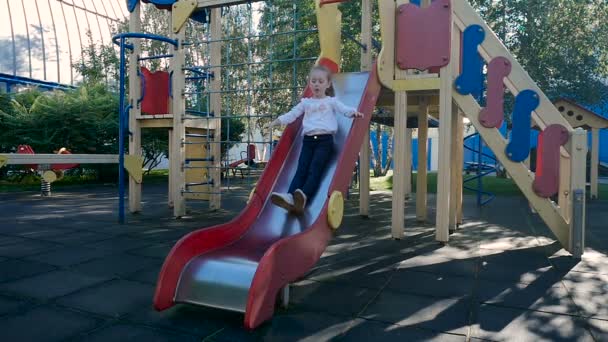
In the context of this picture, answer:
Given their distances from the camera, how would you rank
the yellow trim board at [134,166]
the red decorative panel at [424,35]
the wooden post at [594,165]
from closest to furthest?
1. the red decorative panel at [424,35]
2. the yellow trim board at [134,166]
3. the wooden post at [594,165]

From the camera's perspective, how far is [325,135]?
419cm

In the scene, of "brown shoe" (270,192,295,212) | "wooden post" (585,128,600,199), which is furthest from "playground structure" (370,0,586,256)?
"wooden post" (585,128,600,199)

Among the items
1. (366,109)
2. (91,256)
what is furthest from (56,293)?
(366,109)

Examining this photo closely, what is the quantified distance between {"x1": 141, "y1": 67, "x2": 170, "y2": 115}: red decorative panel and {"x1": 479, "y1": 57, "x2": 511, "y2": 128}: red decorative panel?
15.7 ft

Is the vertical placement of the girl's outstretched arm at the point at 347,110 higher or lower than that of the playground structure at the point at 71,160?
higher

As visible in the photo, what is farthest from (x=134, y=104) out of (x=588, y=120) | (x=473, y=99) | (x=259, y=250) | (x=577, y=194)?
(x=588, y=120)

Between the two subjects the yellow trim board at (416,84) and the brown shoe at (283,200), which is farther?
the yellow trim board at (416,84)

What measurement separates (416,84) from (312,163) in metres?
1.86

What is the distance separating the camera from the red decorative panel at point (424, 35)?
490cm

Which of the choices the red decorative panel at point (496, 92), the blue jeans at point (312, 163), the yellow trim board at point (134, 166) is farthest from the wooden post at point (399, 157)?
the yellow trim board at point (134, 166)

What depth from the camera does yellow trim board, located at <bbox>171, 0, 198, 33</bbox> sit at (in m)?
6.73

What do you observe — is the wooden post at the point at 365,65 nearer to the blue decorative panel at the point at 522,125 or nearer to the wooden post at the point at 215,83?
the blue decorative panel at the point at 522,125

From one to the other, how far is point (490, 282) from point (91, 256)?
11.4 feet

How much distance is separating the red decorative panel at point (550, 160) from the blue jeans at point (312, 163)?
2203 millimetres
